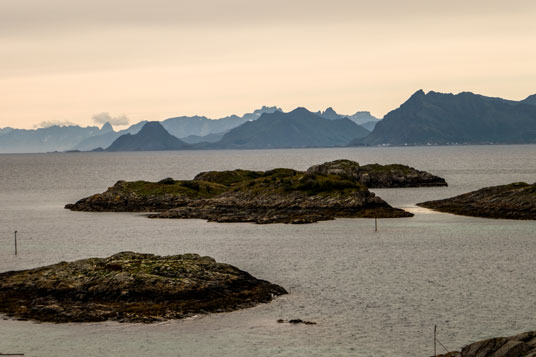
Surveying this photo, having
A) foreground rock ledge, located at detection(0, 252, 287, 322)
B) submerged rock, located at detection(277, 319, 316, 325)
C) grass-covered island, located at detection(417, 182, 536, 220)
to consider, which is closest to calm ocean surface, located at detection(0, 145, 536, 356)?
submerged rock, located at detection(277, 319, 316, 325)

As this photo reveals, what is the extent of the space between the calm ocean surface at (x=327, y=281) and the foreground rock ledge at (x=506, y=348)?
6008 mm

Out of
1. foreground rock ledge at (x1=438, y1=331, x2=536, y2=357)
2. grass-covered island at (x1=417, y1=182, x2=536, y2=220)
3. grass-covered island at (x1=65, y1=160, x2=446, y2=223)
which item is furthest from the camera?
grass-covered island at (x1=65, y1=160, x2=446, y2=223)

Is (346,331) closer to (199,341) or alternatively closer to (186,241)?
(199,341)

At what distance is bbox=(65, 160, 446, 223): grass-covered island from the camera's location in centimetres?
9106

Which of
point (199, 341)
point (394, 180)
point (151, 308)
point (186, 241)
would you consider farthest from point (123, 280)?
point (394, 180)

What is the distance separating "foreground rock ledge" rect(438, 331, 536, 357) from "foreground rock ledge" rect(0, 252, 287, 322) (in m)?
16.5

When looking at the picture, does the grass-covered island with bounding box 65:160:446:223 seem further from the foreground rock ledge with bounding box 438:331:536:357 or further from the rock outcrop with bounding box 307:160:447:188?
the foreground rock ledge with bounding box 438:331:536:357

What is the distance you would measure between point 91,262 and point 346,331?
18474 mm

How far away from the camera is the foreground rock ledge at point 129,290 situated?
37875 millimetres

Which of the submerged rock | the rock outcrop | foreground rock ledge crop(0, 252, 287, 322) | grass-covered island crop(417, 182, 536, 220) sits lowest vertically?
the submerged rock

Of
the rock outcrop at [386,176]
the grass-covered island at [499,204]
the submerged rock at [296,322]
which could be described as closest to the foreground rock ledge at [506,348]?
the submerged rock at [296,322]

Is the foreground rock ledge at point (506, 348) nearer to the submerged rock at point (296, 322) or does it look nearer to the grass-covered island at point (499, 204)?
the submerged rock at point (296, 322)

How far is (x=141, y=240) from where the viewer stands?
7294 cm

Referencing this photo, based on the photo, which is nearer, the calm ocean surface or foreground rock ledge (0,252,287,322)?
the calm ocean surface
